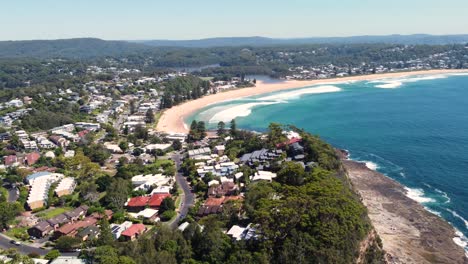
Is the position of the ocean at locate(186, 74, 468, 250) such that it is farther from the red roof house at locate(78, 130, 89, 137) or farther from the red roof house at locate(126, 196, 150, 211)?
the red roof house at locate(126, 196, 150, 211)

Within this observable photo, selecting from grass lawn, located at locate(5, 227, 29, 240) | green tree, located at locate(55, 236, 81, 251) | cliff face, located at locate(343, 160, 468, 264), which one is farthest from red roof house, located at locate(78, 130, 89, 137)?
cliff face, located at locate(343, 160, 468, 264)

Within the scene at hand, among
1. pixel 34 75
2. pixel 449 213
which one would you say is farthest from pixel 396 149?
pixel 34 75

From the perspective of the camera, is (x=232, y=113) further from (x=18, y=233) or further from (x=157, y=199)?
(x=18, y=233)

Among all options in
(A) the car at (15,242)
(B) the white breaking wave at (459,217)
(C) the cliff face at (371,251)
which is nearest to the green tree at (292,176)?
(C) the cliff face at (371,251)

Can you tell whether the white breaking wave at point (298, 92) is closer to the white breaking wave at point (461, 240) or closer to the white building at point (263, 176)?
the white building at point (263, 176)

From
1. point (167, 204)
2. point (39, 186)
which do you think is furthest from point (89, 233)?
point (39, 186)

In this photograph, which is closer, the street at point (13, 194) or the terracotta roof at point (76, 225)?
the terracotta roof at point (76, 225)
